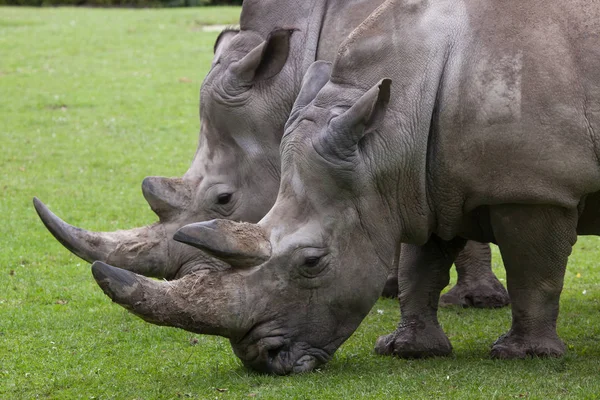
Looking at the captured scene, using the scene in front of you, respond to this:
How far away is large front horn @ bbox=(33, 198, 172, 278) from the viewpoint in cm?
722

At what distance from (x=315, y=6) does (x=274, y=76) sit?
0.62 meters

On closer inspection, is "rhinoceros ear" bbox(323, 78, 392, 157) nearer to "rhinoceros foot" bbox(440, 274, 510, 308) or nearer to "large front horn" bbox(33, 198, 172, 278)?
"large front horn" bbox(33, 198, 172, 278)

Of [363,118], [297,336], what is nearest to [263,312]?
[297,336]

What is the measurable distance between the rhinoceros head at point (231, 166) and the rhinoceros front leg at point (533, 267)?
1.78 m

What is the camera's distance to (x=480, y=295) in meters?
8.72

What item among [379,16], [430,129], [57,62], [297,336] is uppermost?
[379,16]

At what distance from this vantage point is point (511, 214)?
6309 millimetres

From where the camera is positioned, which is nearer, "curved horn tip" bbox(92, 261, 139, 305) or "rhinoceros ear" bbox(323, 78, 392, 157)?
"curved horn tip" bbox(92, 261, 139, 305)

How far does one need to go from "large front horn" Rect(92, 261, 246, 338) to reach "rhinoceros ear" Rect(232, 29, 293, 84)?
1.94 m

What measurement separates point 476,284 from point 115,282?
3848 millimetres

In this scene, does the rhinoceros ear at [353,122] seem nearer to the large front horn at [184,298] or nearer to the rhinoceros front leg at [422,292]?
the large front horn at [184,298]

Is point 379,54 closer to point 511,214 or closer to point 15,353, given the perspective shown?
point 511,214

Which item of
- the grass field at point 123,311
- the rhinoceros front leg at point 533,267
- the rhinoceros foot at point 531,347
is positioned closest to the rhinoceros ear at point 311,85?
the rhinoceros front leg at point 533,267

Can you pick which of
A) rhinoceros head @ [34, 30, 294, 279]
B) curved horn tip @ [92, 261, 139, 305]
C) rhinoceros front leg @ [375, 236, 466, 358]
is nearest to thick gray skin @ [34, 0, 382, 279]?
rhinoceros head @ [34, 30, 294, 279]
